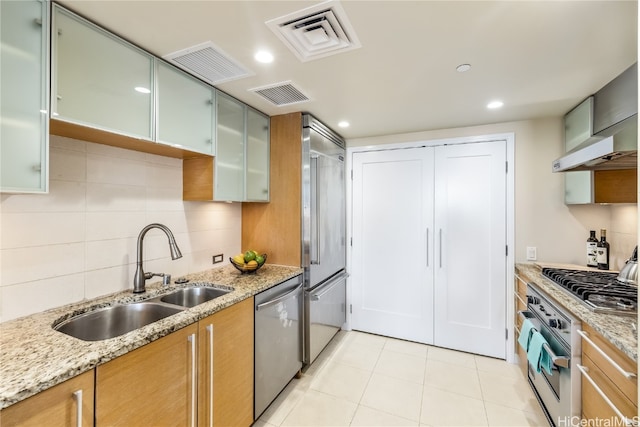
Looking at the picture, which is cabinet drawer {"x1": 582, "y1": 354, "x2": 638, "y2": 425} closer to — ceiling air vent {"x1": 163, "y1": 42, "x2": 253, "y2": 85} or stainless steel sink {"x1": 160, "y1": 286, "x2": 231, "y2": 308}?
stainless steel sink {"x1": 160, "y1": 286, "x2": 231, "y2": 308}

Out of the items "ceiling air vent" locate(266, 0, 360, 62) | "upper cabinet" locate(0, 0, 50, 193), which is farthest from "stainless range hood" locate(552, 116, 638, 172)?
→ "upper cabinet" locate(0, 0, 50, 193)

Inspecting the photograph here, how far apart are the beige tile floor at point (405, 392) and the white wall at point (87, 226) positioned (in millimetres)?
1339

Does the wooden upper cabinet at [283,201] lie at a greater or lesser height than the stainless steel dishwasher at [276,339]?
greater

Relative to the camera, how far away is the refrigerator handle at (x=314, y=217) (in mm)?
2539

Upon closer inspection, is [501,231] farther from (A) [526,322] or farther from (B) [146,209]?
(B) [146,209]

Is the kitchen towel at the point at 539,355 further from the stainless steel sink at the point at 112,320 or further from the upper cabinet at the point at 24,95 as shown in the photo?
the upper cabinet at the point at 24,95

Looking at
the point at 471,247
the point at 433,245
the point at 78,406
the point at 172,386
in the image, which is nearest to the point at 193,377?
the point at 172,386

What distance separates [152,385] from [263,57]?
171cm

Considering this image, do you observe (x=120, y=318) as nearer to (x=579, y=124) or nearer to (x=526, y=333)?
(x=526, y=333)

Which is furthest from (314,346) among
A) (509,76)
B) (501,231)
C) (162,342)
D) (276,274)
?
(509,76)

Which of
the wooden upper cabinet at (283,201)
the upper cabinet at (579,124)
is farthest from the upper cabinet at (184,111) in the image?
the upper cabinet at (579,124)

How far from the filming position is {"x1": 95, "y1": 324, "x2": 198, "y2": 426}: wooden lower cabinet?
1039mm

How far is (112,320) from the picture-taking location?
5.05ft

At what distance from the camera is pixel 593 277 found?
1969 millimetres
